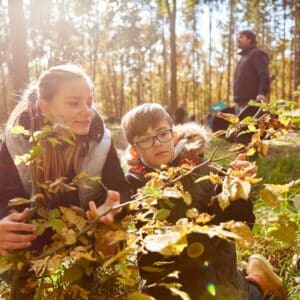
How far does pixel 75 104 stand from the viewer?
7.20ft

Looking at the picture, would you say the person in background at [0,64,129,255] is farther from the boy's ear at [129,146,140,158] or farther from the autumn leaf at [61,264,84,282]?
the autumn leaf at [61,264,84,282]

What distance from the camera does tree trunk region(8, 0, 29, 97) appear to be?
8984 millimetres

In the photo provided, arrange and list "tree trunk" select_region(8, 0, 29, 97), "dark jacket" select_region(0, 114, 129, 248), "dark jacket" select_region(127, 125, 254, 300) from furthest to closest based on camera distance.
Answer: "tree trunk" select_region(8, 0, 29, 97)
"dark jacket" select_region(0, 114, 129, 248)
"dark jacket" select_region(127, 125, 254, 300)

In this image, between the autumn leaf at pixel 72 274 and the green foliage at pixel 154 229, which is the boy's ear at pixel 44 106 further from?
the autumn leaf at pixel 72 274

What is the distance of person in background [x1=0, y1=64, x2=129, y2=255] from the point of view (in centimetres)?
211

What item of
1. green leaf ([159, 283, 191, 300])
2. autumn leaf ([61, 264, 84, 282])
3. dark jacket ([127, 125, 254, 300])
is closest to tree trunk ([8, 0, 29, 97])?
dark jacket ([127, 125, 254, 300])

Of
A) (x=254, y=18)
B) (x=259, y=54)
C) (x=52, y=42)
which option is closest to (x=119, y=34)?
(x=52, y=42)

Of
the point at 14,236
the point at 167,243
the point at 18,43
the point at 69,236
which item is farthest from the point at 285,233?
the point at 18,43

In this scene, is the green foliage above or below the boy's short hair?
below

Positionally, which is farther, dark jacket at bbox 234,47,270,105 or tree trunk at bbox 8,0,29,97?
tree trunk at bbox 8,0,29,97

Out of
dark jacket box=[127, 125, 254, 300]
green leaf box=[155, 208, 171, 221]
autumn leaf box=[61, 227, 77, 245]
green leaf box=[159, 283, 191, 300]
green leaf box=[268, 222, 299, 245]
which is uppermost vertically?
green leaf box=[155, 208, 171, 221]

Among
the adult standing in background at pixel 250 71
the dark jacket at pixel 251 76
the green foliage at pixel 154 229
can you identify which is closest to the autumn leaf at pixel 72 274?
Answer: the green foliage at pixel 154 229

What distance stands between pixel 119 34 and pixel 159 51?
6.48 metres

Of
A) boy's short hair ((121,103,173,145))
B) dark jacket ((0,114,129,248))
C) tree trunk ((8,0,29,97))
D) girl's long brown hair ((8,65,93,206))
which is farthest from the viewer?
tree trunk ((8,0,29,97))
